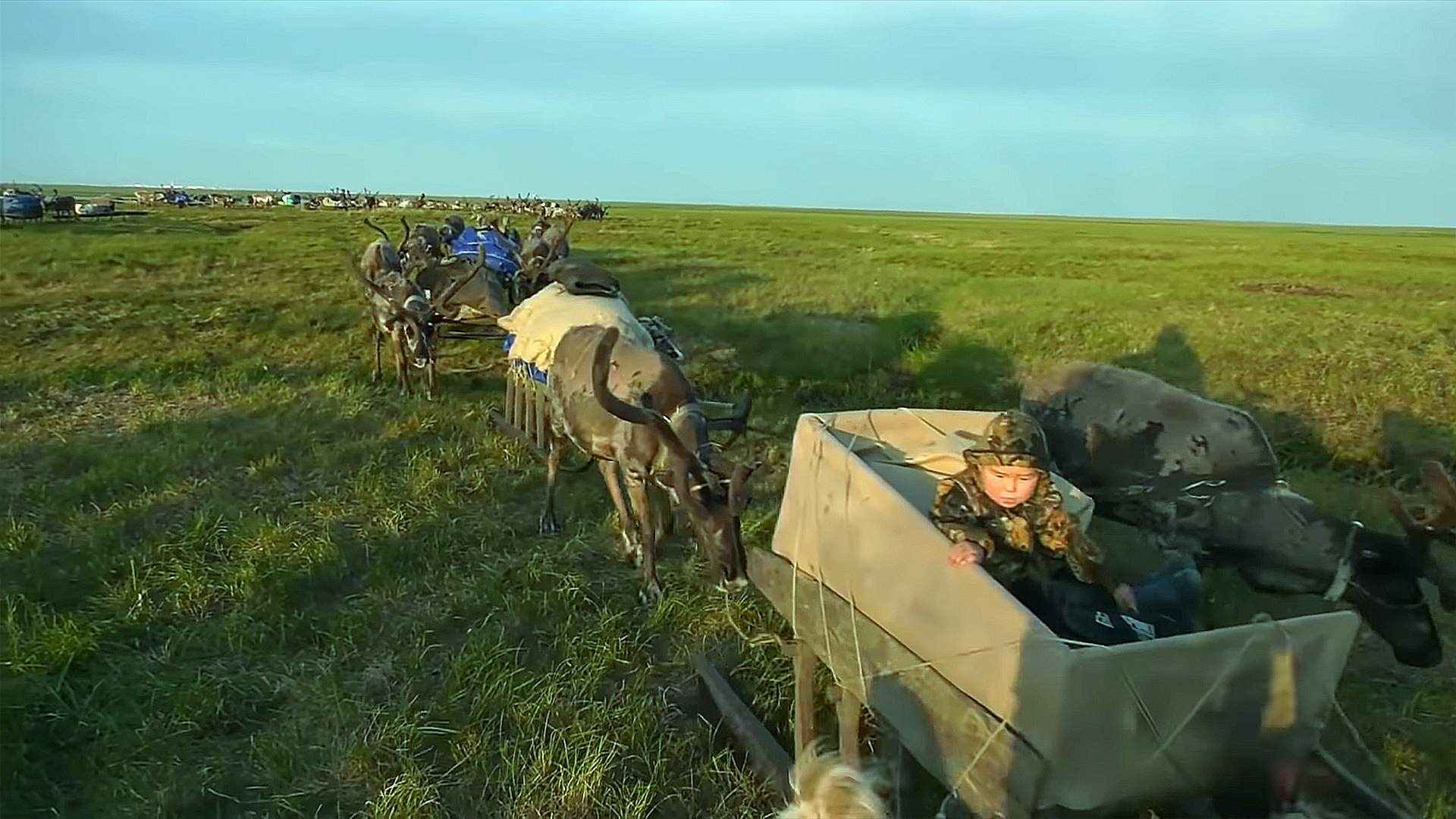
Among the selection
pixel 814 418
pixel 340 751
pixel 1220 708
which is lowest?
pixel 340 751

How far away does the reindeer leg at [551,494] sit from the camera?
8.05m

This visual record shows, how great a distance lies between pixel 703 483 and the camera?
246 inches

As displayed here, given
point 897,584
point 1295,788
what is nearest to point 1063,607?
point 897,584

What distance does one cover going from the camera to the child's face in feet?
13.8

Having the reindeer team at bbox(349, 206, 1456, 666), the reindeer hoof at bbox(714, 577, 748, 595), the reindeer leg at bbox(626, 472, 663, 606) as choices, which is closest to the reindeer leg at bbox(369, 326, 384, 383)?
the reindeer team at bbox(349, 206, 1456, 666)

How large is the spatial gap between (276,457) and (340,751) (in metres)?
4.95

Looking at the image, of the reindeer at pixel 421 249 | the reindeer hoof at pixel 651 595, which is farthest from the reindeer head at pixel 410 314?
the reindeer hoof at pixel 651 595

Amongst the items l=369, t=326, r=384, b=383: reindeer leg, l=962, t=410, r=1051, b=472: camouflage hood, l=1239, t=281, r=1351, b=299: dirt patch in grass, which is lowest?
l=369, t=326, r=384, b=383: reindeer leg

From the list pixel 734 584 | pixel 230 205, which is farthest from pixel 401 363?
pixel 230 205

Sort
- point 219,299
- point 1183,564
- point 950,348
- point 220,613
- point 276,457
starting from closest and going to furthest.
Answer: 1. point 1183,564
2. point 220,613
3. point 276,457
4. point 950,348
5. point 219,299

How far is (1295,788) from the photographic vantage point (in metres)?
3.17

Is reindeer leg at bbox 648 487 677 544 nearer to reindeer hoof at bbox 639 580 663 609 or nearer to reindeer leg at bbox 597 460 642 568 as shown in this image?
reindeer leg at bbox 597 460 642 568

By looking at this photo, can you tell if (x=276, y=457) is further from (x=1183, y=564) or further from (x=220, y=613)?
(x=1183, y=564)

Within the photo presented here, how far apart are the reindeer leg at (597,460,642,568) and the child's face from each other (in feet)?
11.6
